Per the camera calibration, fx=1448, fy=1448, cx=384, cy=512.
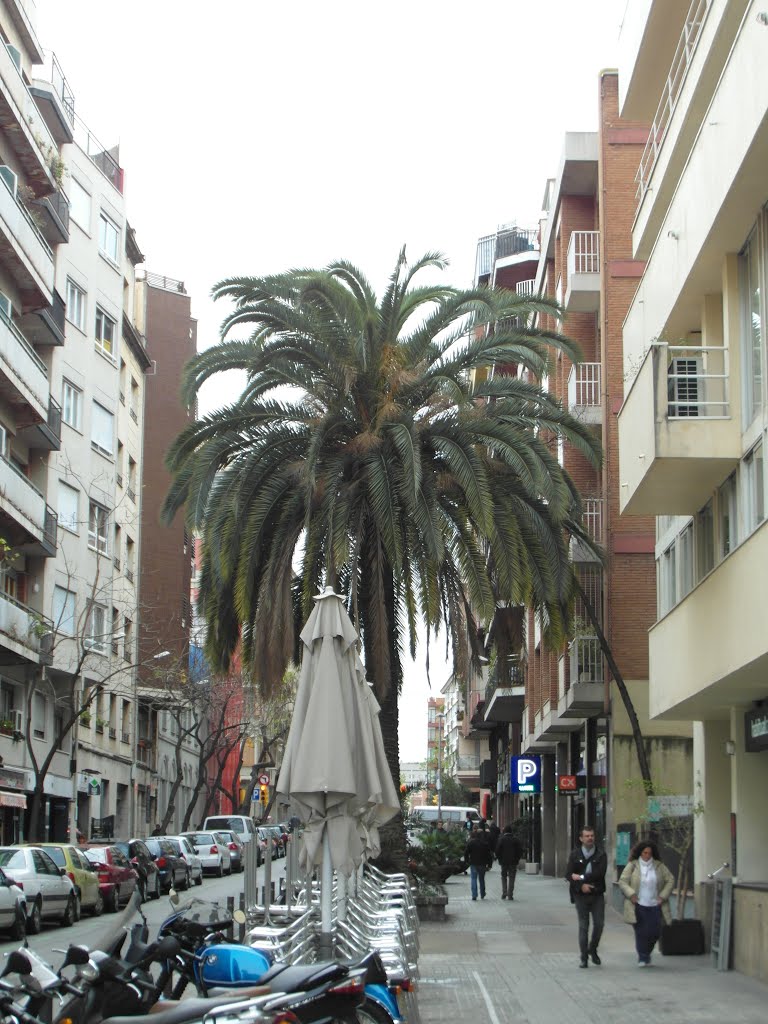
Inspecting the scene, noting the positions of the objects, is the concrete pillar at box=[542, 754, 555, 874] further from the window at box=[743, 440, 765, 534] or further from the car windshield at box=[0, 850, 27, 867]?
the window at box=[743, 440, 765, 534]

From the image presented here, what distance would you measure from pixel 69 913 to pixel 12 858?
6.43 feet

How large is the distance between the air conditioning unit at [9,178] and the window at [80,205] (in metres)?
11.9

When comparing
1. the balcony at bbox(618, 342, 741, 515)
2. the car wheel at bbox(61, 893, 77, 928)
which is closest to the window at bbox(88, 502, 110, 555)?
the car wheel at bbox(61, 893, 77, 928)

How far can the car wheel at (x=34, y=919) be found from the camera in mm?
24047

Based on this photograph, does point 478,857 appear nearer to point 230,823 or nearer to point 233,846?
point 233,846

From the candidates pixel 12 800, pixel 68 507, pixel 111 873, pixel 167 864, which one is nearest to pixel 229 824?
pixel 68 507

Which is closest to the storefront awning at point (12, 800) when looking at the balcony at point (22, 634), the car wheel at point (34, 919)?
the balcony at point (22, 634)

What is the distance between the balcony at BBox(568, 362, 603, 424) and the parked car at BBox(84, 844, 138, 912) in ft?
49.5

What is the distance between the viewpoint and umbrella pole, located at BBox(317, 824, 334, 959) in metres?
11.5

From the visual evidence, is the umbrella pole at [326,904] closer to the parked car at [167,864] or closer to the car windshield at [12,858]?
the car windshield at [12,858]

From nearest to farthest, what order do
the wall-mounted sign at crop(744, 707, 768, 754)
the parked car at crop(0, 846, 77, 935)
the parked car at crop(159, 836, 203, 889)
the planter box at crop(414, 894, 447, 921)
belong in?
the wall-mounted sign at crop(744, 707, 768, 754) → the parked car at crop(0, 846, 77, 935) → the planter box at crop(414, 894, 447, 921) → the parked car at crop(159, 836, 203, 889)

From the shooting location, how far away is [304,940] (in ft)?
36.7

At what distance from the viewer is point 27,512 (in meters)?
41.1

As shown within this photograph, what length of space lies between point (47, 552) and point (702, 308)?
30053mm
